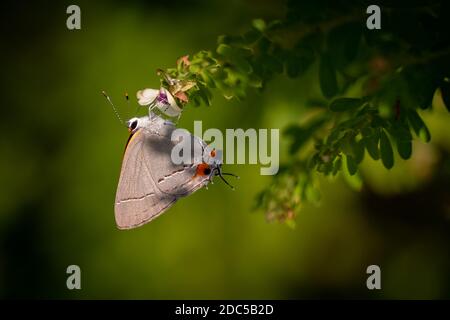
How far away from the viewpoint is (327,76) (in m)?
1.66

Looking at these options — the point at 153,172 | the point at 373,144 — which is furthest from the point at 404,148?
the point at 153,172

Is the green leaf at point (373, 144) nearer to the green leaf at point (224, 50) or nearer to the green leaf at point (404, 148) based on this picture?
the green leaf at point (404, 148)

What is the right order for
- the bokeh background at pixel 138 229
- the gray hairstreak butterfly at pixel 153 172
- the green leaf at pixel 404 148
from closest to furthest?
the green leaf at pixel 404 148 < the gray hairstreak butterfly at pixel 153 172 < the bokeh background at pixel 138 229

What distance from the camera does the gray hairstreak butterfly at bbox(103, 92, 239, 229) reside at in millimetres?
1881

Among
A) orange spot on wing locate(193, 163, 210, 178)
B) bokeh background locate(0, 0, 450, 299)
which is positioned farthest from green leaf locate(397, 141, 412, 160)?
bokeh background locate(0, 0, 450, 299)

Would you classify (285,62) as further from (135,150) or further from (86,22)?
(86,22)

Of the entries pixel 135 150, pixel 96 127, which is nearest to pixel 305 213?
pixel 96 127

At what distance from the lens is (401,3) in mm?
1519

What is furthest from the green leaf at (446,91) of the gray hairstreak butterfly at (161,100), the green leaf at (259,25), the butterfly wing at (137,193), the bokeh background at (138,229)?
the bokeh background at (138,229)

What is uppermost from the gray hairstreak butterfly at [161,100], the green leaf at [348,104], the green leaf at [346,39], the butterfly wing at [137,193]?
the green leaf at [346,39]

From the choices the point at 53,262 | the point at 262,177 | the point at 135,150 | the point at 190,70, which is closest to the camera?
the point at 190,70

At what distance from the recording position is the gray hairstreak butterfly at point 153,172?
1881 millimetres

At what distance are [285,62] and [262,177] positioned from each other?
1.50 meters

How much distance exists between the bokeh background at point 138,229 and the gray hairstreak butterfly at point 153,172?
1.18 metres
